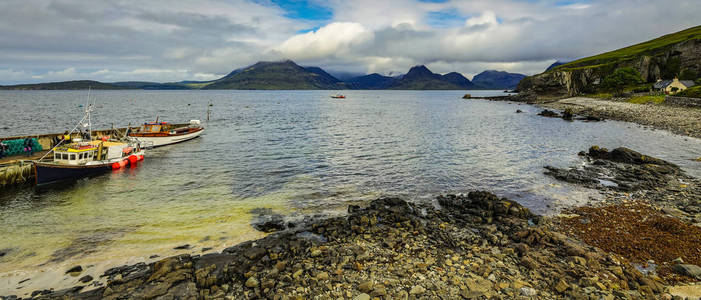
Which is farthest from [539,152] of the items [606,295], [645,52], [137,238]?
[645,52]

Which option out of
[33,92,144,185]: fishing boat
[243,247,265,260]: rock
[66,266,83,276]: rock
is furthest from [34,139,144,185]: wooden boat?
[243,247,265,260]: rock

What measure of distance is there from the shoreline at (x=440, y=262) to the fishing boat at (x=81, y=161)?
23554 mm

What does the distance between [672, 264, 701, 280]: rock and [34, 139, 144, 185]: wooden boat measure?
4686 cm

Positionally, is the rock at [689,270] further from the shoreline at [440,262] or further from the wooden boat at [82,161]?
the wooden boat at [82,161]

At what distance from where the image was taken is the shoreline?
40.8 ft

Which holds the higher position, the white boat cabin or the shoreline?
the white boat cabin

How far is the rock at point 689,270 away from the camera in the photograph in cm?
1278

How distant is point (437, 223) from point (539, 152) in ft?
111

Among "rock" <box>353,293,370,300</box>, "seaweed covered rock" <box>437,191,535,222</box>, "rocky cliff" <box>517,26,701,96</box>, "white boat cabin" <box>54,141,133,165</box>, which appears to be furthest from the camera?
"rocky cliff" <box>517,26,701,96</box>

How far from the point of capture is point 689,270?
42.6 feet

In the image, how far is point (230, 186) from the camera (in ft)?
97.8

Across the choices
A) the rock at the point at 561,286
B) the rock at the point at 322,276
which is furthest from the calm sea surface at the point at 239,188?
the rock at the point at 561,286

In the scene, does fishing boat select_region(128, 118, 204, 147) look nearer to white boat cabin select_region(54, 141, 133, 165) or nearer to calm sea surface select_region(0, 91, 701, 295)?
calm sea surface select_region(0, 91, 701, 295)

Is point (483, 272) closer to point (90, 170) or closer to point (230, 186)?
point (230, 186)
